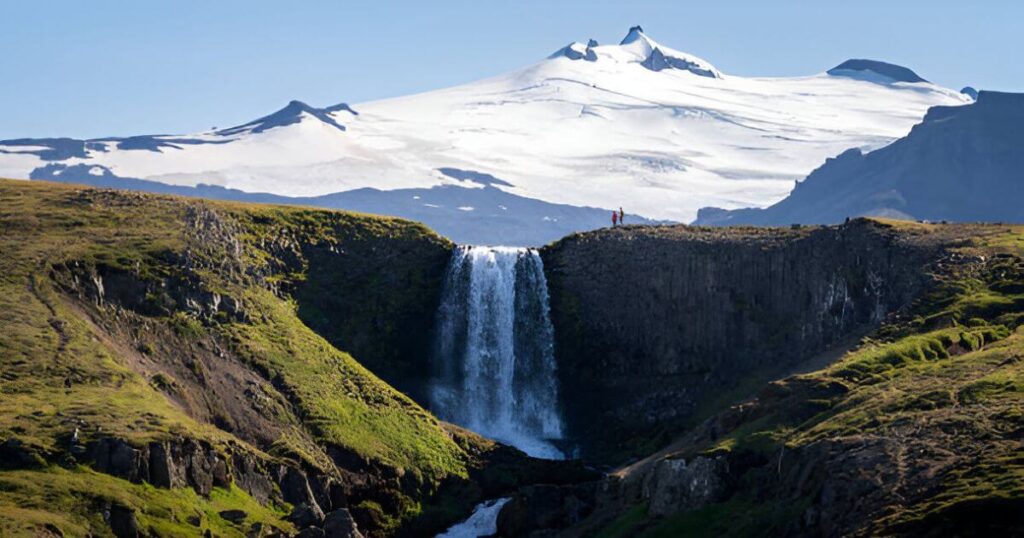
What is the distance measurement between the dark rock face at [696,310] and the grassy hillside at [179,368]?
14.0 metres

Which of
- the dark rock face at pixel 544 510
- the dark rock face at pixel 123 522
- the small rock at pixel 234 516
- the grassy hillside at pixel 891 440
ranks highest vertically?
the grassy hillside at pixel 891 440

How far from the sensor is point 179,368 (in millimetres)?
116188

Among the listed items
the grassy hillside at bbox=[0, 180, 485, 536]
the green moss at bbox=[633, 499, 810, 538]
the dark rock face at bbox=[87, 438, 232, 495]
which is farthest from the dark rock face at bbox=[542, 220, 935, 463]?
the dark rock face at bbox=[87, 438, 232, 495]

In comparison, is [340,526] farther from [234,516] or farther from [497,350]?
[497,350]

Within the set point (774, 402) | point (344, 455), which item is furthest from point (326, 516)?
point (774, 402)

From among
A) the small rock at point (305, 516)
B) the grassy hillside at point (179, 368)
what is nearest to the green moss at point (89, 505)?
the grassy hillside at point (179, 368)

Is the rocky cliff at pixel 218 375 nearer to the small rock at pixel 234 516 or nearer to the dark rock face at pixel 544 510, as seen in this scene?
the small rock at pixel 234 516

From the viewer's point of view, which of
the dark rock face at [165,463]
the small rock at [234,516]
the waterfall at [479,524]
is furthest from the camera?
the waterfall at [479,524]

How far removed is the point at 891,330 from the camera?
118688 millimetres

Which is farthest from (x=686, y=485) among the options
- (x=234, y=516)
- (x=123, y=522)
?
(x=123, y=522)

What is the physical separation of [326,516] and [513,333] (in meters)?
42.9

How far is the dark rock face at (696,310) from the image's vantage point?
429ft

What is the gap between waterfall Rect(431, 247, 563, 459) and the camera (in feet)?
457

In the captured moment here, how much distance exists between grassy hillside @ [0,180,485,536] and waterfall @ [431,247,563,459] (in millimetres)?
5359
